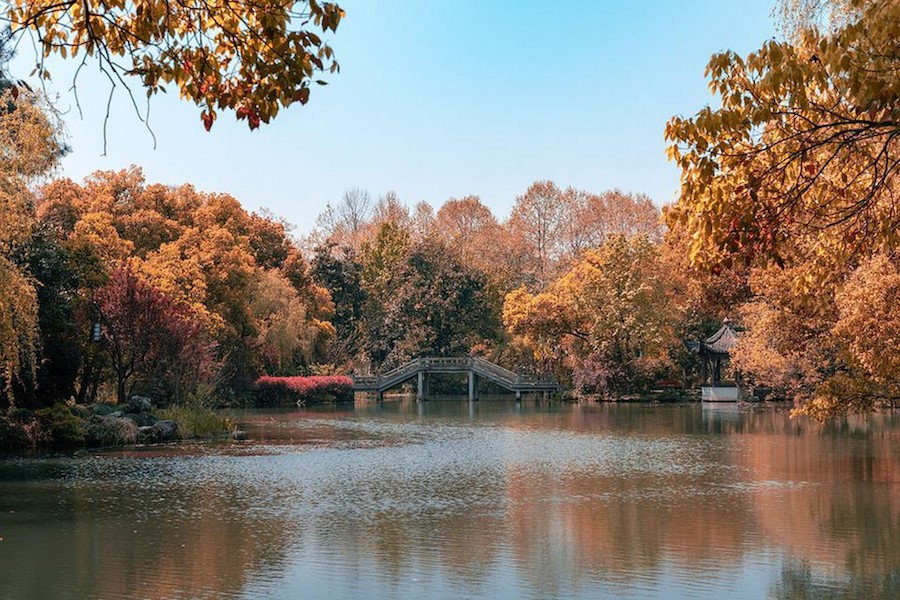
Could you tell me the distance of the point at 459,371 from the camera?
48781mm

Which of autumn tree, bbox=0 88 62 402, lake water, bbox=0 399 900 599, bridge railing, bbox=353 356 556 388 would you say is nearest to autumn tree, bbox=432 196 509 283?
bridge railing, bbox=353 356 556 388

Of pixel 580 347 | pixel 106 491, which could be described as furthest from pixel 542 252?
pixel 106 491

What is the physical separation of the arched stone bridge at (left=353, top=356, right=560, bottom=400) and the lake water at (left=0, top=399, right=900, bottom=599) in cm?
2301

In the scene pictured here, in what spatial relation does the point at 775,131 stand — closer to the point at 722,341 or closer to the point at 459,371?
the point at 722,341

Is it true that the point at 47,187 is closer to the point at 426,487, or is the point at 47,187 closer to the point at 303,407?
the point at 303,407

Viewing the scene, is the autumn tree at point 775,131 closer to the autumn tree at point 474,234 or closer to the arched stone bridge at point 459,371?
the arched stone bridge at point 459,371

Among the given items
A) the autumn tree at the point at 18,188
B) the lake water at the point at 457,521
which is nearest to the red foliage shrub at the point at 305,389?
the lake water at the point at 457,521

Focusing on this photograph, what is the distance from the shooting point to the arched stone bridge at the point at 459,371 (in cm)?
4747

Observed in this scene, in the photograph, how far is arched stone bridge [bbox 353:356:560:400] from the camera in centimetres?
4747

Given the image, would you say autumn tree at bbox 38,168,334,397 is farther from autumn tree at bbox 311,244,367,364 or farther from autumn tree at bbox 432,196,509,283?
autumn tree at bbox 432,196,509,283

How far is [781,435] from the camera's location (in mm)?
26484

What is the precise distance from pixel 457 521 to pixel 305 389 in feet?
102

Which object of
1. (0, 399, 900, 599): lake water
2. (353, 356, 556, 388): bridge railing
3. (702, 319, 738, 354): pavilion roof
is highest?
(702, 319, 738, 354): pavilion roof

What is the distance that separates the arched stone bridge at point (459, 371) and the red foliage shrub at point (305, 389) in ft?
3.34
